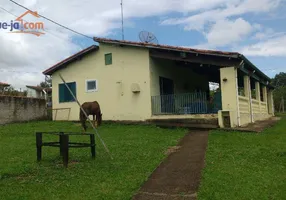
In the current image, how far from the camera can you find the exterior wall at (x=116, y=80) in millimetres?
15734

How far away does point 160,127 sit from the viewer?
567 inches

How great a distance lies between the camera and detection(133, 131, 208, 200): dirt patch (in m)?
4.75

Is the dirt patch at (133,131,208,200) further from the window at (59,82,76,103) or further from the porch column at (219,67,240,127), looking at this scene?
the window at (59,82,76,103)

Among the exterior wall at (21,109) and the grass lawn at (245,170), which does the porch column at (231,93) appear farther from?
the exterior wall at (21,109)

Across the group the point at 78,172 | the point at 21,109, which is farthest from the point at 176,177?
the point at 21,109

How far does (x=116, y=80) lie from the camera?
1658cm

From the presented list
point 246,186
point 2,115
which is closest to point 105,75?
point 2,115

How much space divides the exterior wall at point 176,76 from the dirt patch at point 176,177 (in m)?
7.93

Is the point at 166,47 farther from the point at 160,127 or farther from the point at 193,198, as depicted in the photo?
the point at 193,198

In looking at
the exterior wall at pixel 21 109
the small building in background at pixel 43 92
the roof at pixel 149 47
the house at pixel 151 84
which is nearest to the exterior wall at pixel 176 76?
the house at pixel 151 84

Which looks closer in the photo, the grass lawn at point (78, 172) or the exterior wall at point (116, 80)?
the grass lawn at point (78, 172)

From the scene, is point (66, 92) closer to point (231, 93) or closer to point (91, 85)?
point (91, 85)

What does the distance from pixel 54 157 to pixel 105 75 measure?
10.1 m

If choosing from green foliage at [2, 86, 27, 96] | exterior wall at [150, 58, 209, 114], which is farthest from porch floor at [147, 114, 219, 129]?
green foliage at [2, 86, 27, 96]
